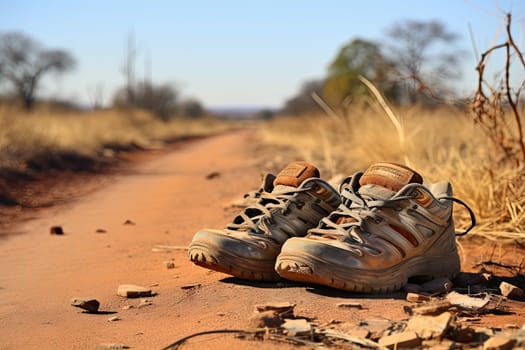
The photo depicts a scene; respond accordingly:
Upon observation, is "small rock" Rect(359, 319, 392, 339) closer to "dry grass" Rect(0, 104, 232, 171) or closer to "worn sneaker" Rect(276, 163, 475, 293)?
"worn sneaker" Rect(276, 163, 475, 293)

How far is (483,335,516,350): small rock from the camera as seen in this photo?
2.11 meters

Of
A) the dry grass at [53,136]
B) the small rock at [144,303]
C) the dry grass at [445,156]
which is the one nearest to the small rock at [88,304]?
the small rock at [144,303]

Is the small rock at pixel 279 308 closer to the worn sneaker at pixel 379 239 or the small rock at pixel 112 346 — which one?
the worn sneaker at pixel 379 239

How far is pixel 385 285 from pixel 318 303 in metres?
0.37

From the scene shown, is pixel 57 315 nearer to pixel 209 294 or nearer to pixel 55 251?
pixel 209 294

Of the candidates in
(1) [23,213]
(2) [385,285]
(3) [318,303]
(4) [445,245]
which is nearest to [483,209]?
(4) [445,245]

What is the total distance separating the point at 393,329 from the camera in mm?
2393

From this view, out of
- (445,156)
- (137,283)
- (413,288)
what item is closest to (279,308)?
(413,288)

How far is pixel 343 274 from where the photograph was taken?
2.91 metres

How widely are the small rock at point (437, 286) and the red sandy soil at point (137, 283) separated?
20 centimetres

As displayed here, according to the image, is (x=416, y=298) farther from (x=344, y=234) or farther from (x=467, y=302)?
(x=344, y=234)

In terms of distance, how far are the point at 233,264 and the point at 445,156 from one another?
3.47 m

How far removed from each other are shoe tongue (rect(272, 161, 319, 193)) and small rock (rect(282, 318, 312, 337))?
990mm

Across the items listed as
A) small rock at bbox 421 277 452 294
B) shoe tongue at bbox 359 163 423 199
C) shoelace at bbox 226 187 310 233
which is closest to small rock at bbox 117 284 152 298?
shoelace at bbox 226 187 310 233
